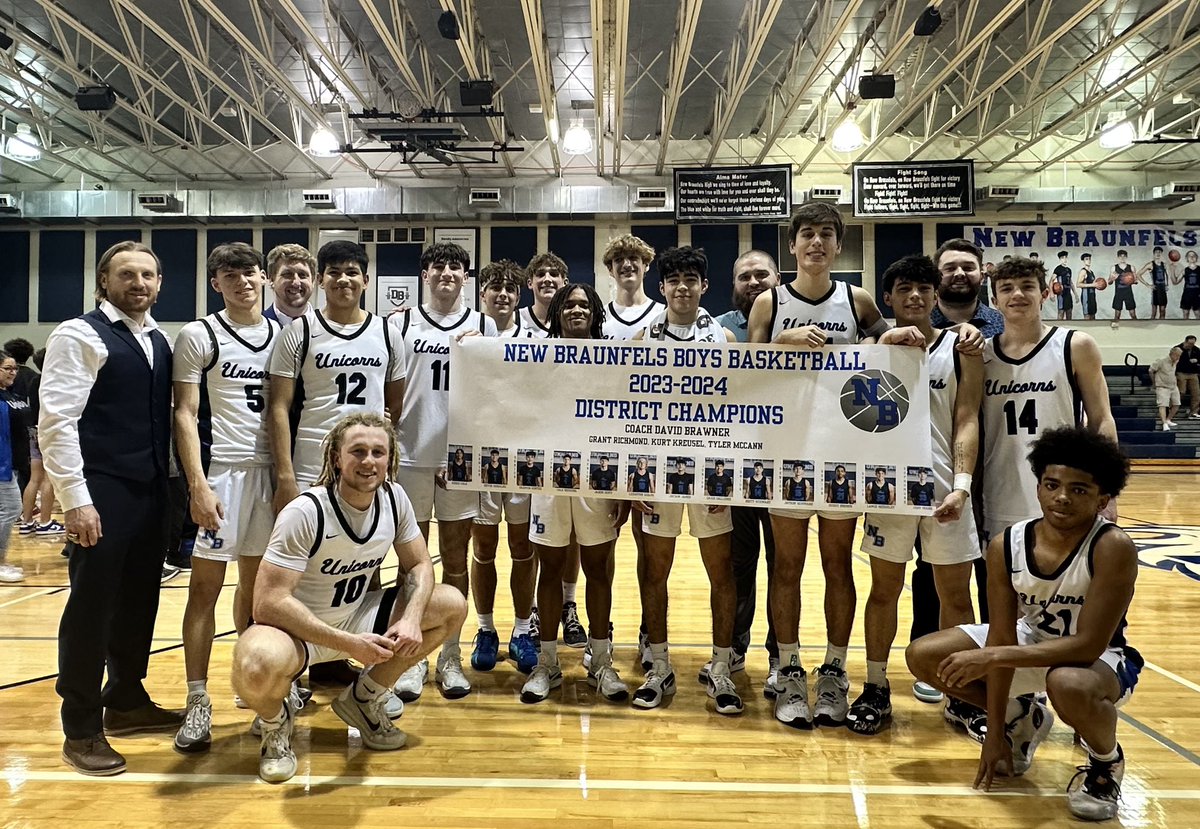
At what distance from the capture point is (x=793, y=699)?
3.22 metres

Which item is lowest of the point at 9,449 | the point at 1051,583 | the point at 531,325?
the point at 1051,583

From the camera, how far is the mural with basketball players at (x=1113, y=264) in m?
16.4

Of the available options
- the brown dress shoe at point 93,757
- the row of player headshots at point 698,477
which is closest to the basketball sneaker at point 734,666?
the row of player headshots at point 698,477

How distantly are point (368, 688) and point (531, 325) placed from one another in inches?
75.1

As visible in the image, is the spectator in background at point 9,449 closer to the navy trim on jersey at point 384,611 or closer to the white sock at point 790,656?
the navy trim on jersey at point 384,611

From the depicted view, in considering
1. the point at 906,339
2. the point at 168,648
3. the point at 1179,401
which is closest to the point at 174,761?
the point at 168,648

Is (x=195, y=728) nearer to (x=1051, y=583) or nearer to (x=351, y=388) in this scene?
(x=351, y=388)

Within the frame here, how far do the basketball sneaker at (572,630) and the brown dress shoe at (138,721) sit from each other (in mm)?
1956

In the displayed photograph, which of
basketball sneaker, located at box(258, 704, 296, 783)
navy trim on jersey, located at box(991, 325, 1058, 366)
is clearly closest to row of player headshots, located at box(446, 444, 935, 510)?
navy trim on jersey, located at box(991, 325, 1058, 366)

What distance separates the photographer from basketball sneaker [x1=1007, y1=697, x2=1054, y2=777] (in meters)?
2.82

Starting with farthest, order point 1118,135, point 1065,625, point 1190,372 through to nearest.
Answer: point 1190,372
point 1118,135
point 1065,625

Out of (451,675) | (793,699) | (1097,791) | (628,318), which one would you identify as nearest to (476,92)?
(628,318)

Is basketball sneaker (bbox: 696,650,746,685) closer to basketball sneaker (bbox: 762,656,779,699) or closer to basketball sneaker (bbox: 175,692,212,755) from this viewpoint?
basketball sneaker (bbox: 762,656,779,699)

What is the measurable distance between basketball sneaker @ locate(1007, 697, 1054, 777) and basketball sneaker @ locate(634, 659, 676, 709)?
1359mm
